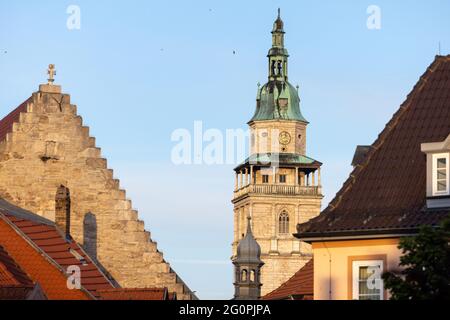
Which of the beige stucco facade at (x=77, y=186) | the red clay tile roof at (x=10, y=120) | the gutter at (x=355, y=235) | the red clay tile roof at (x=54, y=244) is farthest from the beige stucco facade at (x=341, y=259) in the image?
the red clay tile roof at (x=10, y=120)

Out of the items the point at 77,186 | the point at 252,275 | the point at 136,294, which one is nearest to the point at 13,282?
the point at 136,294

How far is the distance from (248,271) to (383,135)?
3249 cm

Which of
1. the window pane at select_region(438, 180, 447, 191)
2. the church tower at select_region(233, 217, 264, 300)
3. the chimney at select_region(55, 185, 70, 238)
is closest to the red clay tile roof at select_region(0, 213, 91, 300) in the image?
the chimney at select_region(55, 185, 70, 238)

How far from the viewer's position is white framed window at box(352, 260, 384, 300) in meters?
54.8

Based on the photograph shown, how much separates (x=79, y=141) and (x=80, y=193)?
187 cm

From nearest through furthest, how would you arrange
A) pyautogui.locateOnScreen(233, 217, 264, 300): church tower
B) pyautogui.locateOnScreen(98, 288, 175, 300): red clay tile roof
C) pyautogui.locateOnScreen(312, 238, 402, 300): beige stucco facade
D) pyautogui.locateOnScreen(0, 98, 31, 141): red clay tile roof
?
pyautogui.locateOnScreen(312, 238, 402, 300): beige stucco facade → pyautogui.locateOnScreen(98, 288, 175, 300): red clay tile roof → pyautogui.locateOnScreen(233, 217, 264, 300): church tower → pyautogui.locateOnScreen(0, 98, 31, 141): red clay tile roof

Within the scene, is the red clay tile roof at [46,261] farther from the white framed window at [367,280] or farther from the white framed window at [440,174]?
the white framed window at [440,174]

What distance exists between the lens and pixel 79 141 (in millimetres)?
87875

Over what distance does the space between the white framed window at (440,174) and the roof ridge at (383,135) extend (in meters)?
3.18

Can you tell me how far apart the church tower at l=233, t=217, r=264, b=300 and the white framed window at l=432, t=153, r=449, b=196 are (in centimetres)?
3001

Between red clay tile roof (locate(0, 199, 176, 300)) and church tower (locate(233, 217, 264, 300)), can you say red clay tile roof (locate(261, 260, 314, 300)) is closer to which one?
red clay tile roof (locate(0, 199, 176, 300))

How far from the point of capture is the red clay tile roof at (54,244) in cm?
7594

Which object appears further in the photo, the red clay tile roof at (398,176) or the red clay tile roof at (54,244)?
the red clay tile roof at (54,244)
